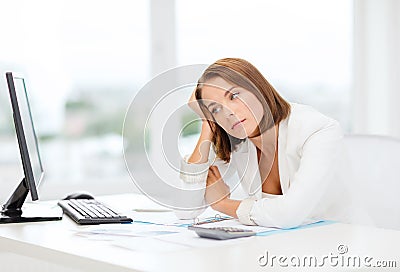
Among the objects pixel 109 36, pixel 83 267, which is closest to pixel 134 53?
pixel 109 36

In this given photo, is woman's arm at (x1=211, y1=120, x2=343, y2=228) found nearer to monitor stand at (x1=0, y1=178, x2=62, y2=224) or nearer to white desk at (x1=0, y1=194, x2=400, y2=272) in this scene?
white desk at (x1=0, y1=194, x2=400, y2=272)

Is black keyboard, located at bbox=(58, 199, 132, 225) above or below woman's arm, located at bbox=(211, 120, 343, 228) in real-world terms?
below

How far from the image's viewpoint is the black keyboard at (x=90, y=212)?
1.76 metres

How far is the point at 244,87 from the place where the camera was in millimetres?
1799

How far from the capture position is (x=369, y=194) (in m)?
2.08

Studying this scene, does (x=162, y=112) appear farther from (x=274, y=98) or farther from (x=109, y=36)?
(x=109, y=36)

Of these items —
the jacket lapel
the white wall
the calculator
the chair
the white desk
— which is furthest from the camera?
the white wall

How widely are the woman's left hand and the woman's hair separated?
10 cm

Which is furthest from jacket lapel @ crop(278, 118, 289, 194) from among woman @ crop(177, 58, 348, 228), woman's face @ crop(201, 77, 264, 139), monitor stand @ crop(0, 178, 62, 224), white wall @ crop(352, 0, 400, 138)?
white wall @ crop(352, 0, 400, 138)

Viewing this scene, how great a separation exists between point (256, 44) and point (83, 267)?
7.60ft

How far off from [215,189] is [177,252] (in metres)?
0.49

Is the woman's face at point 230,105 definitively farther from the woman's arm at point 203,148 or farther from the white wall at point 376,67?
the white wall at point 376,67

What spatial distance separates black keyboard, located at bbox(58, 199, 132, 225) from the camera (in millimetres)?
1758

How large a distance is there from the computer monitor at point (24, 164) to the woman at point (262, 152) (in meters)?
0.38
